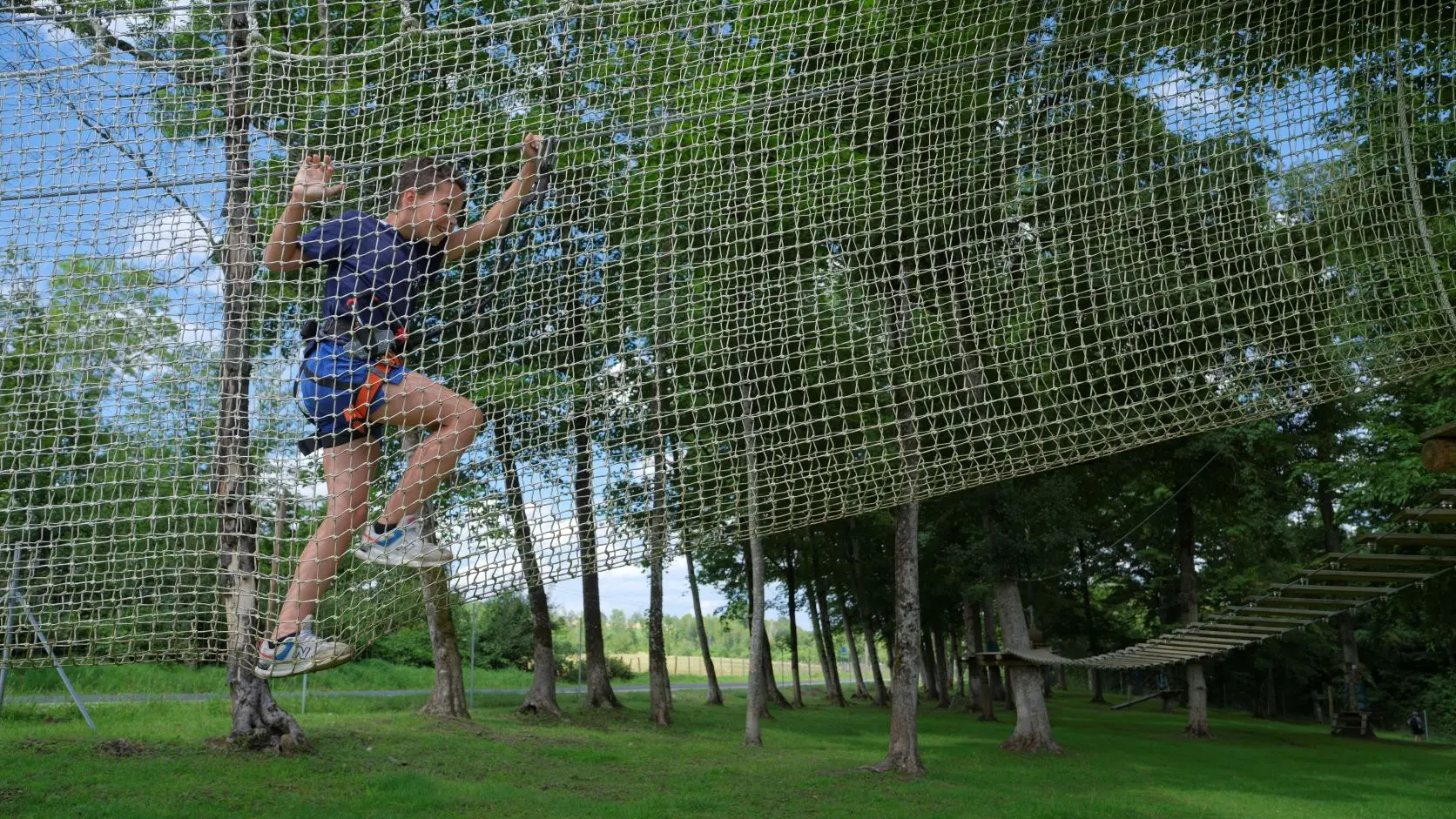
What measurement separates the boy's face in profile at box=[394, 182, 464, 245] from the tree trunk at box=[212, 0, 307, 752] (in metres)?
0.47

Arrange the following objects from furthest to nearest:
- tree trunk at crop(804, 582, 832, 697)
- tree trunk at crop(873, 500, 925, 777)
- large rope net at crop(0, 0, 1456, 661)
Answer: tree trunk at crop(804, 582, 832, 697) → tree trunk at crop(873, 500, 925, 777) → large rope net at crop(0, 0, 1456, 661)

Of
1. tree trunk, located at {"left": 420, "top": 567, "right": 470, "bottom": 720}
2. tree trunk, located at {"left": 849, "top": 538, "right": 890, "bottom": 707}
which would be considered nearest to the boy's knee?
tree trunk, located at {"left": 420, "top": 567, "right": 470, "bottom": 720}

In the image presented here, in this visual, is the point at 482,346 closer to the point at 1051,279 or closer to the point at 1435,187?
the point at 1051,279

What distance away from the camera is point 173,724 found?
11.4 meters

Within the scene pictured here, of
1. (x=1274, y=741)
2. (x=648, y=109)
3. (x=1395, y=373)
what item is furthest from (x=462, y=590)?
(x=1274, y=741)

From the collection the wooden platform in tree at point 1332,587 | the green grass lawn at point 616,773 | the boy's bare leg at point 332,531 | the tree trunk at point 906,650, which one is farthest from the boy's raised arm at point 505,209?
the tree trunk at point 906,650

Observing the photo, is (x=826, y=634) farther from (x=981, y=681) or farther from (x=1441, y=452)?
(x=1441, y=452)

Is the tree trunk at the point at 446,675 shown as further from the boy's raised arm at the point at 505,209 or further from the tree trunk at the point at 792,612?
the boy's raised arm at the point at 505,209

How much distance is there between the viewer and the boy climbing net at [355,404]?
2.41 m

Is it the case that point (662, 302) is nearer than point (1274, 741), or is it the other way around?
point (662, 302)

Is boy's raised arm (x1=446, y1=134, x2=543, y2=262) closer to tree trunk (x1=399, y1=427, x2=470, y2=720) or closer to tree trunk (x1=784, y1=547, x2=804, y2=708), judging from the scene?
tree trunk (x1=399, y1=427, x2=470, y2=720)

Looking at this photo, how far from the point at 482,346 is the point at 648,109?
0.89 metres

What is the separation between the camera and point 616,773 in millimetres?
11180

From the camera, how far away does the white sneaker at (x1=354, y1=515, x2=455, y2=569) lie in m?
2.41
